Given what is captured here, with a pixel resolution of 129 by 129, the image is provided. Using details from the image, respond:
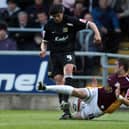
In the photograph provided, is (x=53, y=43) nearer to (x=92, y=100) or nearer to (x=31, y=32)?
(x=92, y=100)

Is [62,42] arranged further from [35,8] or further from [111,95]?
[35,8]

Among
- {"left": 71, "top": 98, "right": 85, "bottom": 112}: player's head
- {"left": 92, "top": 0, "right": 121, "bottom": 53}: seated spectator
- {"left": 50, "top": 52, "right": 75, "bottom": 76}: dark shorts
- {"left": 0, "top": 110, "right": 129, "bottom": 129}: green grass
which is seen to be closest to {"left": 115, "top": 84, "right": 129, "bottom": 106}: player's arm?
{"left": 0, "top": 110, "right": 129, "bottom": 129}: green grass

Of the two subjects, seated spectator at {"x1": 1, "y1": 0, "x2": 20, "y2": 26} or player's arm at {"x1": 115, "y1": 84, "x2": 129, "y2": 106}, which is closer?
player's arm at {"x1": 115, "y1": 84, "x2": 129, "y2": 106}

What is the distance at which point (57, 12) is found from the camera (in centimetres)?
1419

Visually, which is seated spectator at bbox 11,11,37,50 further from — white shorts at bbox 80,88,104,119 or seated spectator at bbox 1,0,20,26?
white shorts at bbox 80,88,104,119

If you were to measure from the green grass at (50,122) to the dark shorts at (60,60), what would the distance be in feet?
2.97

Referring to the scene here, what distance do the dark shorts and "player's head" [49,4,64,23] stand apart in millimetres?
702

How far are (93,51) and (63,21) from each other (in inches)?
143

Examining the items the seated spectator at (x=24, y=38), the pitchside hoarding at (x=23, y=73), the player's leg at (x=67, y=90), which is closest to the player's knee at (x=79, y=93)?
the player's leg at (x=67, y=90)

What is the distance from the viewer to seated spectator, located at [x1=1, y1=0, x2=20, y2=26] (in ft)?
63.8

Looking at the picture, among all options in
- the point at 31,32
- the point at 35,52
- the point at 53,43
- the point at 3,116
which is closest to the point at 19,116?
the point at 3,116

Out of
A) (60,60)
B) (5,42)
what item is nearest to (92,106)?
(60,60)

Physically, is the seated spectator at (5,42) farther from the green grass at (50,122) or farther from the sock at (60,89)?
the sock at (60,89)

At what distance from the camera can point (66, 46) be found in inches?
579
